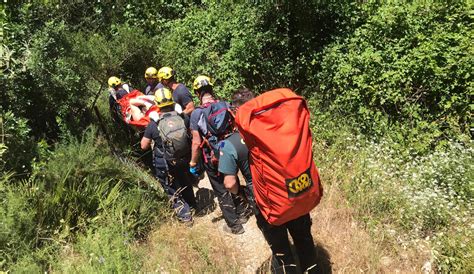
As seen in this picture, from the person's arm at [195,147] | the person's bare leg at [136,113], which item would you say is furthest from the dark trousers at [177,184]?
the person's bare leg at [136,113]

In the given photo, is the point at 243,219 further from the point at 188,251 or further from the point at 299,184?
the point at 299,184

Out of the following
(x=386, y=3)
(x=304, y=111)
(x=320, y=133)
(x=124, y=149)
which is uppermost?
(x=304, y=111)

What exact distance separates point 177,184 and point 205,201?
78 centimetres

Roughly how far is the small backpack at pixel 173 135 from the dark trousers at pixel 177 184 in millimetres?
187

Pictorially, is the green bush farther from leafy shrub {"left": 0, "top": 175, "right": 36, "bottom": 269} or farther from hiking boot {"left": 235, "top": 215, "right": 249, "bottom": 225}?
hiking boot {"left": 235, "top": 215, "right": 249, "bottom": 225}

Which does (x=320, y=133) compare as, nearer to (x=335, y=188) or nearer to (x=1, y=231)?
(x=335, y=188)

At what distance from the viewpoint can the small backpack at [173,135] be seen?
15.9 ft

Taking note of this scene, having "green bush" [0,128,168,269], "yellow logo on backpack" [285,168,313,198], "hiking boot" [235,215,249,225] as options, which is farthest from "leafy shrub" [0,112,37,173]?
"yellow logo on backpack" [285,168,313,198]

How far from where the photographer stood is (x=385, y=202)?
4496mm

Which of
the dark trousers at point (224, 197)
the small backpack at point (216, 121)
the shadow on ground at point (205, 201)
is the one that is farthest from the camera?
the shadow on ground at point (205, 201)

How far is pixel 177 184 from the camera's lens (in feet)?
17.5

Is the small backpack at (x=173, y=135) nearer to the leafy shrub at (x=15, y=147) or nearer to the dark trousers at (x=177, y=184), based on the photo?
the dark trousers at (x=177, y=184)

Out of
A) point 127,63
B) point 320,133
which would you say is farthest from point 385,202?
point 127,63

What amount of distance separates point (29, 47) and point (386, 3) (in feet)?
18.3
